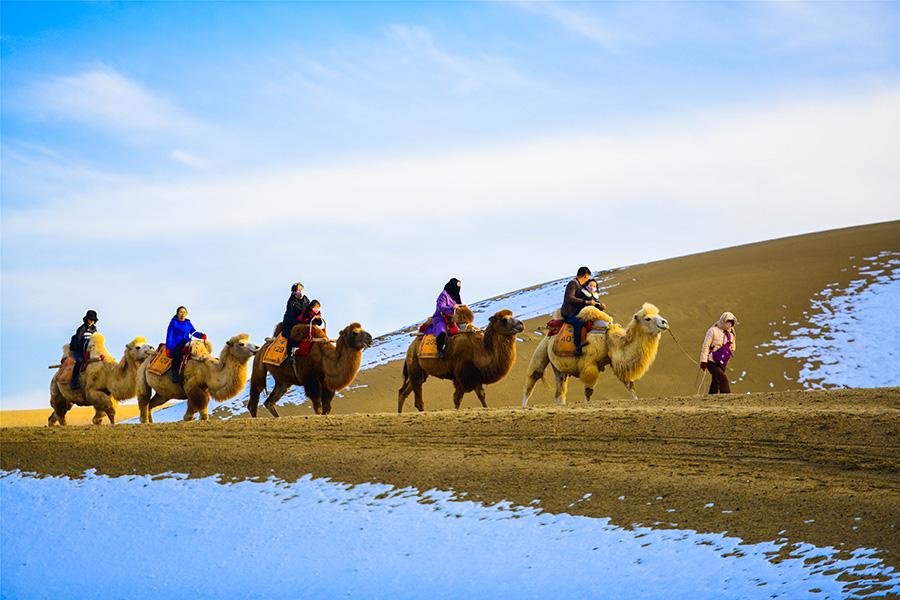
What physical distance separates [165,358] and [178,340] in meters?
0.45

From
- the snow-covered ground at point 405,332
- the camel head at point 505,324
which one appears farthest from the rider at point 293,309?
the snow-covered ground at point 405,332

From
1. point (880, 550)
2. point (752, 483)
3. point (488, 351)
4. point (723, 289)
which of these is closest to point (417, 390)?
point (488, 351)

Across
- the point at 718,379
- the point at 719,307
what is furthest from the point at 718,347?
the point at 719,307

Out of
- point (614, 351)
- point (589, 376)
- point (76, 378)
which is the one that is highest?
point (76, 378)

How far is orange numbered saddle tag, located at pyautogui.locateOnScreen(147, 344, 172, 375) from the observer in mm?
22953

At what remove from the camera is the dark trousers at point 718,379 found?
21797 mm

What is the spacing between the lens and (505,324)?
2200 cm

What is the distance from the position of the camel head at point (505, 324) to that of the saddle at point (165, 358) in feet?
17.7

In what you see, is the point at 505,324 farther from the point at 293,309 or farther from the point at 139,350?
the point at 139,350

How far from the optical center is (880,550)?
1180cm

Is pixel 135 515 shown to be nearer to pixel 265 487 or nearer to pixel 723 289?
pixel 265 487

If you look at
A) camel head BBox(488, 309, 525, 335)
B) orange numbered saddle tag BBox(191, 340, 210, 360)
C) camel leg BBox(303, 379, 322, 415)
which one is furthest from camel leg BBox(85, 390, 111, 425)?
camel head BBox(488, 309, 525, 335)

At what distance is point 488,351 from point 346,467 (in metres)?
5.43

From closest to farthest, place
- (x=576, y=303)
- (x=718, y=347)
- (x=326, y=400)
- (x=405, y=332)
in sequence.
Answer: (x=718, y=347), (x=576, y=303), (x=326, y=400), (x=405, y=332)
